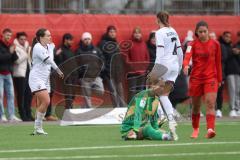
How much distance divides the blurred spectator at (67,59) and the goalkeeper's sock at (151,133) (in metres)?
7.40

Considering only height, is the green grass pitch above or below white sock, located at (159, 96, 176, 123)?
below

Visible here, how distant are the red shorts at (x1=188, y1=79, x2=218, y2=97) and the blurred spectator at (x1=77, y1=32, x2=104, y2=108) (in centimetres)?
799

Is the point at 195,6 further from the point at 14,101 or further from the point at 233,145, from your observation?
the point at 233,145

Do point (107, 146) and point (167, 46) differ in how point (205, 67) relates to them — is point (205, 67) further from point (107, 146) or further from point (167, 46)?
point (107, 146)

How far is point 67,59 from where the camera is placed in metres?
23.4

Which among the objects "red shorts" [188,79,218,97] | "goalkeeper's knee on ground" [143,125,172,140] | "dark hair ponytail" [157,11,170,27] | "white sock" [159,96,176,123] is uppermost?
"dark hair ponytail" [157,11,170,27]

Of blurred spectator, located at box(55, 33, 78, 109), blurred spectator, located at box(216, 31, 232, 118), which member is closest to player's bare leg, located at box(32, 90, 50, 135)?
blurred spectator, located at box(55, 33, 78, 109)

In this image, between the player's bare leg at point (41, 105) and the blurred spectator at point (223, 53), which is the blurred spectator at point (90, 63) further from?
the player's bare leg at point (41, 105)

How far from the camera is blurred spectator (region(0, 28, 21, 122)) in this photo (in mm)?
22297

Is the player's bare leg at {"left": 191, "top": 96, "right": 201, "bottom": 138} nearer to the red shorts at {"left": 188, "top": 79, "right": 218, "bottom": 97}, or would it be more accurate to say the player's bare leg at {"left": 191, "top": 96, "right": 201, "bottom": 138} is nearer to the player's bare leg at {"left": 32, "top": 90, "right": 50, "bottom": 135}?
the red shorts at {"left": 188, "top": 79, "right": 218, "bottom": 97}

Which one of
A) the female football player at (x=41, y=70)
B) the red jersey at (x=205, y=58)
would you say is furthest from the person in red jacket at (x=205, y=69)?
the female football player at (x=41, y=70)

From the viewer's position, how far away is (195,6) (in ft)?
88.1

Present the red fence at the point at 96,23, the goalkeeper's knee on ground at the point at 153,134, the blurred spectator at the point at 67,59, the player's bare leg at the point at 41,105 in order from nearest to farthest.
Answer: the goalkeeper's knee on ground at the point at 153,134 < the player's bare leg at the point at 41,105 < the blurred spectator at the point at 67,59 < the red fence at the point at 96,23

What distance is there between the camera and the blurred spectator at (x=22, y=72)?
22750 millimetres
